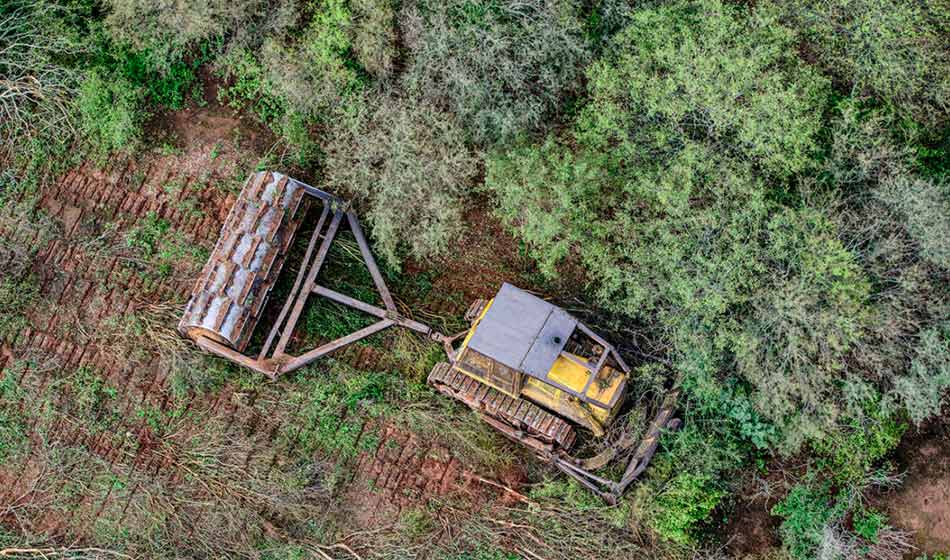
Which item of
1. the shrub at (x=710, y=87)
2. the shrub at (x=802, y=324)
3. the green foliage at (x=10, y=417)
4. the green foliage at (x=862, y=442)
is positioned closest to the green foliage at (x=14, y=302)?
the green foliage at (x=10, y=417)

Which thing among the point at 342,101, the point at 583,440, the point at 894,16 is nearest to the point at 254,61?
the point at 342,101

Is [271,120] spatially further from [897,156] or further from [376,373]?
[897,156]

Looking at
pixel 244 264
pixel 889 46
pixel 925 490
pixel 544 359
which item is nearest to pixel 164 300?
pixel 244 264

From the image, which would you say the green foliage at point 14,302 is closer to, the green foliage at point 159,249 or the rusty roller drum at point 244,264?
the green foliage at point 159,249

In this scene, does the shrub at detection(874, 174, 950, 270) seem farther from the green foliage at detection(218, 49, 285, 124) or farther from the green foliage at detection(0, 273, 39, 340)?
the green foliage at detection(0, 273, 39, 340)

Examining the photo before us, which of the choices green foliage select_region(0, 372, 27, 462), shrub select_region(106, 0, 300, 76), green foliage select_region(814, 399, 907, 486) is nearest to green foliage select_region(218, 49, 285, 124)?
shrub select_region(106, 0, 300, 76)
